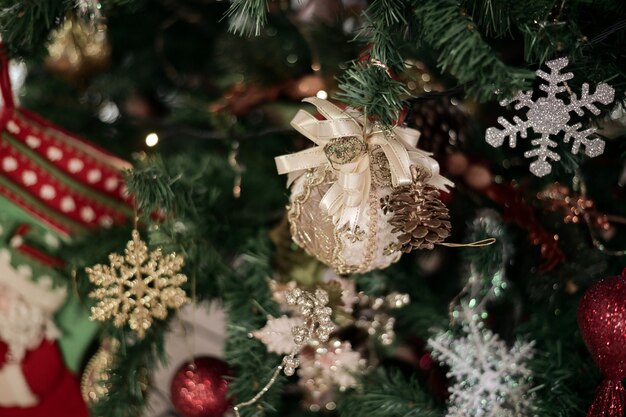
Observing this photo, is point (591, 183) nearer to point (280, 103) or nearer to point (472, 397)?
point (472, 397)

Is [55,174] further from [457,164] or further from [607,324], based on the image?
[607,324]

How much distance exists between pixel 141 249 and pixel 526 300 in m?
0.47

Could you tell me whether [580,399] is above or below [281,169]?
below

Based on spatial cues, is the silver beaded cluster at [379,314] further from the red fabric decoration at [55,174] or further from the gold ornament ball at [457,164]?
the red fabric decoration at [55,174]

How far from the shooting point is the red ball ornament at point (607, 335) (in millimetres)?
579

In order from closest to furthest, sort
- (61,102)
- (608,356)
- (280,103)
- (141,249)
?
(608,356)
(141,249)
(280,103)
(61,102)

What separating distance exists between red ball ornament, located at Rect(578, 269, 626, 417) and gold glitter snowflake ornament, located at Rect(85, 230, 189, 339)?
1.36 ft

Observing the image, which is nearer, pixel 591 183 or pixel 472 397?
pixel 472 397

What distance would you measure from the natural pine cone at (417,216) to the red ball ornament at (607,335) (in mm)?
161

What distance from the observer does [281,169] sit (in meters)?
0.62

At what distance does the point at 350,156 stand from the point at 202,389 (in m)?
0.36

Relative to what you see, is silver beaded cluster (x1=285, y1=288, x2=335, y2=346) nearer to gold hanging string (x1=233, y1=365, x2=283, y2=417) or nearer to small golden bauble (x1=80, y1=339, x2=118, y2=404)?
gold hanging string (x1=233, y1=365, x2=283, y2=417)

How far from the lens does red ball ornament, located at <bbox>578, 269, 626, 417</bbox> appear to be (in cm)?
58

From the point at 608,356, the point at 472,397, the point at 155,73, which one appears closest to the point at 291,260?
the point at 472,397
